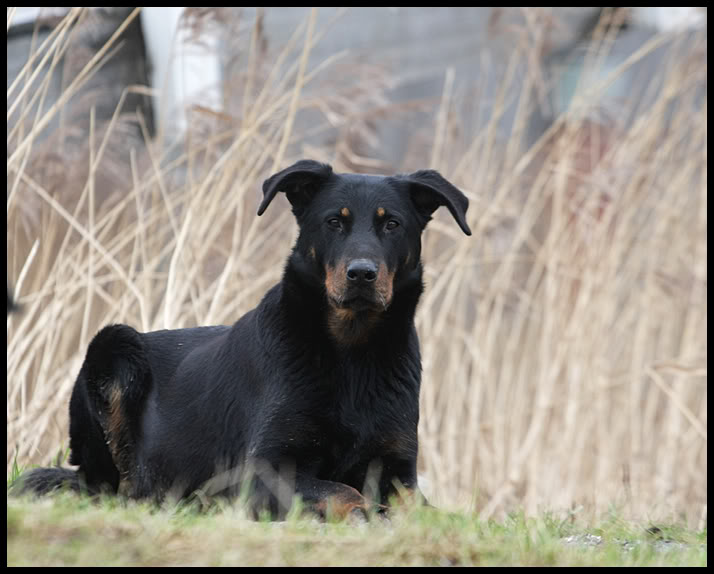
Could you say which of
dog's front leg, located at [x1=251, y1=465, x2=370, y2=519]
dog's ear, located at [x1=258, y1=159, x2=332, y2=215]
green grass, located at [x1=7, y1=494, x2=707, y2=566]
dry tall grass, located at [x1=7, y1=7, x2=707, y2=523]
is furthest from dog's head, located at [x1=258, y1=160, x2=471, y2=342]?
dry tall grass, located at [x1=7, y1=7, x2=707, y2=523]

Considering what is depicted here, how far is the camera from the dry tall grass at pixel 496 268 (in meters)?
4.73

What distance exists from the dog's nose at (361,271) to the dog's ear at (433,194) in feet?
1.39

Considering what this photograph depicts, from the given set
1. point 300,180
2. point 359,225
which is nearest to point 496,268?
point 300,180

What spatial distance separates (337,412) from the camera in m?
3.37

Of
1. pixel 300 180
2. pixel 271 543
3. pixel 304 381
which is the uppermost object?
pixel 300 180

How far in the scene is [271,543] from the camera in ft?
7.29

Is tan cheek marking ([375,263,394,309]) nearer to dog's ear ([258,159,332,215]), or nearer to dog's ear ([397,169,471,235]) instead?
dog's ear ([397,169,471,235])

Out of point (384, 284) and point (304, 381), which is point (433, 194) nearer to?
point (384, 284)

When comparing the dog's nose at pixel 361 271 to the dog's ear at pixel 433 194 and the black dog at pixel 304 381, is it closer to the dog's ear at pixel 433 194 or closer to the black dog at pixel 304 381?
the black dog at pixel 304 381

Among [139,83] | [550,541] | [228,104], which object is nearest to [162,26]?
[139,83]

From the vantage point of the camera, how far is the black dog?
10.9ft

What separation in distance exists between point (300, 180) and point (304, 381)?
2.43ft

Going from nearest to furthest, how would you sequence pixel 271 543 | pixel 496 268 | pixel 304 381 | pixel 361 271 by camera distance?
pixel 271 543
pixel 361 271
pixel 304 381
pixel 496 268

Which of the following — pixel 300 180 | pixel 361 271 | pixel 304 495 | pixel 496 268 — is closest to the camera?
pixel 304 495
